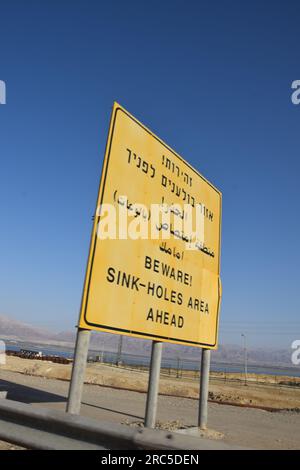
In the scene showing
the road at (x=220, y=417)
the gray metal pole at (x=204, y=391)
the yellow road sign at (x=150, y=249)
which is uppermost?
the yellow road sign at (x=150, y=249)

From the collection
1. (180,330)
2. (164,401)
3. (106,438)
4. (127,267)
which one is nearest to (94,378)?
(164,401)

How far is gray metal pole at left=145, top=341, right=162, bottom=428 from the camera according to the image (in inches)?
287

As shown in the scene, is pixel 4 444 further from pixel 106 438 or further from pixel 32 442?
pixel 106 438

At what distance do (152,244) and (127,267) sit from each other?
96 cm

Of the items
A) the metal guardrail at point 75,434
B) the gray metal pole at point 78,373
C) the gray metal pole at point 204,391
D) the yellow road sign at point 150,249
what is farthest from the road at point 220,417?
the metal guardrail at point 75,434

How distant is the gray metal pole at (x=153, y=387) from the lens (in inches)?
287

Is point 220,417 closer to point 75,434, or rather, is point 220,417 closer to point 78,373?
point 78,373

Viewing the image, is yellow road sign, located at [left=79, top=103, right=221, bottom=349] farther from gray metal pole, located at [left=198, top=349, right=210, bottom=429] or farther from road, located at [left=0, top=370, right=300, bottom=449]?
road, located at [left=0, top=370, right=300, bottom=449]

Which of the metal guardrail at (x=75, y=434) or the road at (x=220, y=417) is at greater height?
the metal guardrail at (x=75, y=434)

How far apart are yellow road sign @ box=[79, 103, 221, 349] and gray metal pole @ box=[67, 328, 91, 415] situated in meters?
0.19

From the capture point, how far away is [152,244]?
7.12 m

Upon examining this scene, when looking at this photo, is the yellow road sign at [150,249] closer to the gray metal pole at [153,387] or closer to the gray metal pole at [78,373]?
the gray metal pole at [78,373]

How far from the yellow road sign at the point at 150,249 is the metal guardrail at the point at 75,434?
1.45m

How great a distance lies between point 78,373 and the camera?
505cm
